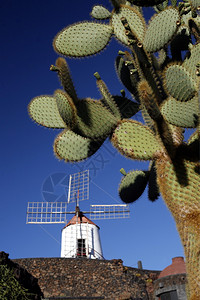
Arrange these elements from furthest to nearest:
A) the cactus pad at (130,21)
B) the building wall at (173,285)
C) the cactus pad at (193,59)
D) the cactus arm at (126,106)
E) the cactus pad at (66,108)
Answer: the building wall at (173,285) → the cactus arm at (126,106) → the cactus pad at (130,21) → the cactus pad at (193,59) → the cactus pad at (66,108)

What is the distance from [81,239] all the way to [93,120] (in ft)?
59.3

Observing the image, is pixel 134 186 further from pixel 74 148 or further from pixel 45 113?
pixel 45 113

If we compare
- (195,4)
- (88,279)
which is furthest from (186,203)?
(88,279)

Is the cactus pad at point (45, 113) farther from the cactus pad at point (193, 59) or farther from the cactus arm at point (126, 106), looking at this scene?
the cactus pad at point (193, 59)

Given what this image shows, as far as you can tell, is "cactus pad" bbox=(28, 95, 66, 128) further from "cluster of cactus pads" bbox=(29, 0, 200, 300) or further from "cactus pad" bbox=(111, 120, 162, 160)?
"cactus pad" bbox=(111, 120, 162, 160)

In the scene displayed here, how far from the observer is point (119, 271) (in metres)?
15.3

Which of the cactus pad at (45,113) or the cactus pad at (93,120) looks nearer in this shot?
the cactus pad at (93,120)

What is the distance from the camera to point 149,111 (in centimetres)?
294

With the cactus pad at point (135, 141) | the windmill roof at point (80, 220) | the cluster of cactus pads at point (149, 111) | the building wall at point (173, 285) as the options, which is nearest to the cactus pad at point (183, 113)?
the cluster of cactus pads at point (149, 111)

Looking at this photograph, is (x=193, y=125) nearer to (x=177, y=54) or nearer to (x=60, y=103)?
(x=60, y=103)

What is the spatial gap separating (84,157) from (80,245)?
17.4 metres

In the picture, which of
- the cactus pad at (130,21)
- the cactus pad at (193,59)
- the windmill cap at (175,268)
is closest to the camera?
the cactus pad at (193,59)

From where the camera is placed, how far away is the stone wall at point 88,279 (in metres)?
14.4

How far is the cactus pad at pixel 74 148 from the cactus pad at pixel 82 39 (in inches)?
45.7
